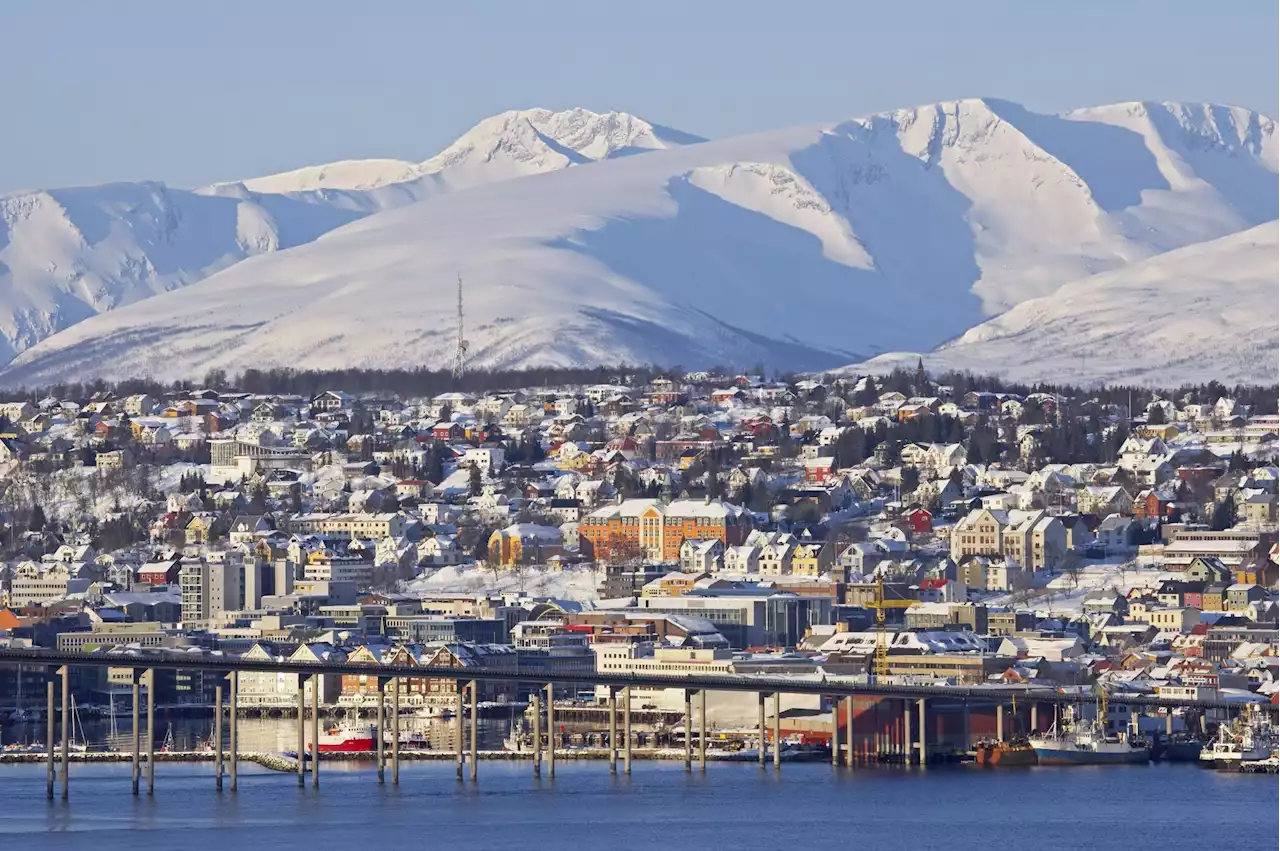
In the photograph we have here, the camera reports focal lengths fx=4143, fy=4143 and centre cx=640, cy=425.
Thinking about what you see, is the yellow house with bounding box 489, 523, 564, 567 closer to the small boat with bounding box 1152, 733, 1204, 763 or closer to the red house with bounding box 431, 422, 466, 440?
the red house with bounding box 431, 422, 466, 440

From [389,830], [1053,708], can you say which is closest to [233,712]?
[389,830]

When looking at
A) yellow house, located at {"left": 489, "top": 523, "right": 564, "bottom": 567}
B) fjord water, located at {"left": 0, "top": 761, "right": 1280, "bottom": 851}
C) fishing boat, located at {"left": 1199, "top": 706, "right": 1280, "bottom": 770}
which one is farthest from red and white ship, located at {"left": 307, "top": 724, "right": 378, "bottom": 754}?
yellow house, located at {"left": 489, "top": 523, "right": 564, "bottom": 567}

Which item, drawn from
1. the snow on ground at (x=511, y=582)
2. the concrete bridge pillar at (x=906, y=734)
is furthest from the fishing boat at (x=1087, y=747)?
the snow on ground at (x=511, y=582)

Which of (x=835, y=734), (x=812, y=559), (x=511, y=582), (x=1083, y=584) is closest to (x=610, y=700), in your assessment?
(x=835, y=734)

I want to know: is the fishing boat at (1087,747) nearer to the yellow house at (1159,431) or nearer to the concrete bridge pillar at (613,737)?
the concrete bridge pillar at (613,737)

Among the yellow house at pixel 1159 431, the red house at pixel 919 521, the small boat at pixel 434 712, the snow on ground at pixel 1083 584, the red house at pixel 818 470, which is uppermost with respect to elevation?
the yellow house at pixel 1159 431
